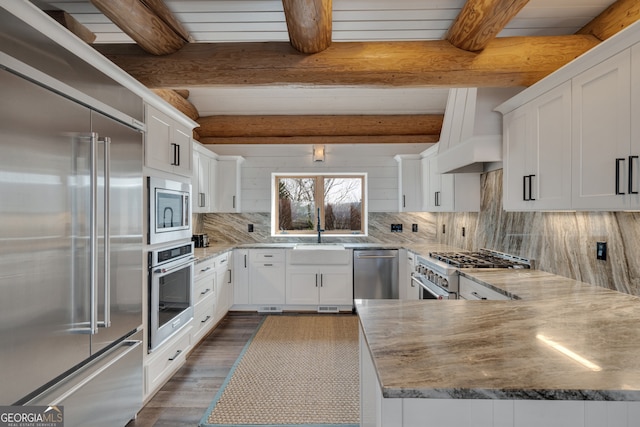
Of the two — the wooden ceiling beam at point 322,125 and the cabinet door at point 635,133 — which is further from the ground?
the wooden ceiling beam at point 322,125

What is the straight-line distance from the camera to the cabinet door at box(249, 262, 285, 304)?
4172 millimetres

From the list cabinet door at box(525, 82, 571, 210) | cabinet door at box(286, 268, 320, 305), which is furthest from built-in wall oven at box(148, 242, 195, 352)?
cabinet door at box(525, 82, 571, 210)

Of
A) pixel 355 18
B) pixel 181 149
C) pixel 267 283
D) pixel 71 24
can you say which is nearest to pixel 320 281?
pixel 267 283

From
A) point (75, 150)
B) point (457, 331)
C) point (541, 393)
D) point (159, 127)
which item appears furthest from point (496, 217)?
point (75, 150)

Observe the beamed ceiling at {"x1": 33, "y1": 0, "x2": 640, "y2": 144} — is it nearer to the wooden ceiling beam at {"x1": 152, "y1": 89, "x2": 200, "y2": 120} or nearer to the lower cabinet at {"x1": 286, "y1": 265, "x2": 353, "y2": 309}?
the wooden ceiling beam at {"x1": 152, "y1": 89, "x2": 200, "y2": 120}

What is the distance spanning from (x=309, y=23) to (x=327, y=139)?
2626 mm

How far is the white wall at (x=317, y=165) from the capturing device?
467cm

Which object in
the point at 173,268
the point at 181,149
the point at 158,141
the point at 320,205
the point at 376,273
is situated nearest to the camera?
the point at 158,141

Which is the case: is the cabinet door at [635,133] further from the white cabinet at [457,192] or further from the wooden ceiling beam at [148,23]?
the wooden ceiling beam at [148,23]

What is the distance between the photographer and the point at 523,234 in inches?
105

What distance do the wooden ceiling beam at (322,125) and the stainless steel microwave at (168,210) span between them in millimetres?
1971

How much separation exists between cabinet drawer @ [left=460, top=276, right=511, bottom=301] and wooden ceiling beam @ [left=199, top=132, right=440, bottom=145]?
2.62 m

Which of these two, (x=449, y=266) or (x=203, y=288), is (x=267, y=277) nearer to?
(x=203, y=288)

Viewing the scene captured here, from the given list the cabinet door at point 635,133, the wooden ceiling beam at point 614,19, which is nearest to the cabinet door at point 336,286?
the cabinet door at point 635,133
